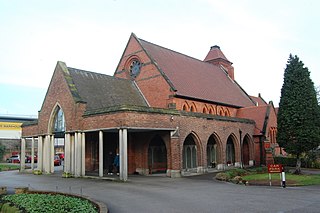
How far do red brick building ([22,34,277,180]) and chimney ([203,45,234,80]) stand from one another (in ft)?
35.3

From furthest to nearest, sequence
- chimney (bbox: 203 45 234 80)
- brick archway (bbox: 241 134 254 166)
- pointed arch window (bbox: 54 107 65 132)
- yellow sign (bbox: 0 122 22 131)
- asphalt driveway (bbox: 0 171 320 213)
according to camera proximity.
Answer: yellow sign (bbox: 0 122 22 131)
chimney (bbox: 203 45 234 80)
brick archway (bbox: 241 134 254 166)
pointed arch window (bbox: 54 107 65 132)
asphalt driveway (bbox: 0 171 320 213)

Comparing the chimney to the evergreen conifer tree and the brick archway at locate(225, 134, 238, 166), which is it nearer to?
the brick archway at locate(225, 134, 238, 166)

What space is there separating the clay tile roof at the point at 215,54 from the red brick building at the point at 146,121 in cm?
1135

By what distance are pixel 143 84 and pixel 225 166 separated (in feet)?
36.8

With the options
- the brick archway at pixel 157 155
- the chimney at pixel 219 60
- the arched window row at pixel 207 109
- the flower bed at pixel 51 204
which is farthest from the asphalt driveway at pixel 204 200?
the chimney at pixel 219 60

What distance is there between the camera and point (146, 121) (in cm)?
2191

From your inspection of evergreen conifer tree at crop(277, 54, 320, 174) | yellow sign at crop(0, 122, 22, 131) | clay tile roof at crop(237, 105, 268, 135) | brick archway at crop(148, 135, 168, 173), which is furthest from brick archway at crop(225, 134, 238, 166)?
yellow sign at crop(0, 122, 22, 131)

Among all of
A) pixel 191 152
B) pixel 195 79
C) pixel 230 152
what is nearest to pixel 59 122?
pixel 191 152

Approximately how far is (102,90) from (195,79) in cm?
1175

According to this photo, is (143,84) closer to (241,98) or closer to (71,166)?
(71,166)

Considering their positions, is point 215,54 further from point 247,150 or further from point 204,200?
point 204,200

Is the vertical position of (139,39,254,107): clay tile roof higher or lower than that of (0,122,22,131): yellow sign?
higher

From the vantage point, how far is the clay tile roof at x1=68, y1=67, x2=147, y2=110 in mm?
26188

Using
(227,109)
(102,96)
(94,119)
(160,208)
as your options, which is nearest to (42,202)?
(160,208)
